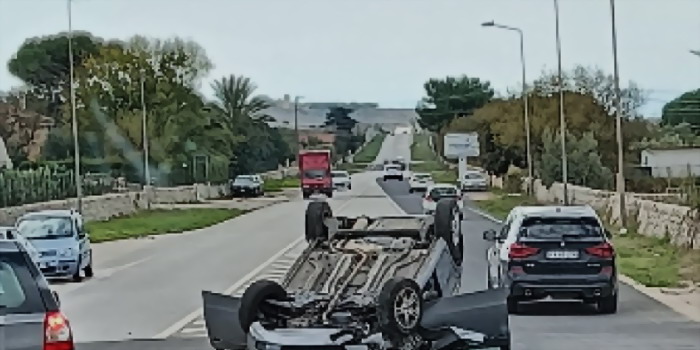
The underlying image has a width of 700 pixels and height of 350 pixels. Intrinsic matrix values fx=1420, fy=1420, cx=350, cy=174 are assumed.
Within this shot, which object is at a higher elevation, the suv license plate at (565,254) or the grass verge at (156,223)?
the suv license plate at (565,254)

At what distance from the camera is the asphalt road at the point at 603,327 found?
17078mm

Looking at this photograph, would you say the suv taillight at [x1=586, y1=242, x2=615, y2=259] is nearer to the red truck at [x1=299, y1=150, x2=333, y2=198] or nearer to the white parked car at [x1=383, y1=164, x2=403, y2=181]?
the red truck at [x1=299, y1=150, x2=333, y2=198]

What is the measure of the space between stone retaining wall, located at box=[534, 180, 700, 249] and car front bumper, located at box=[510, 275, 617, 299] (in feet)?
40.5

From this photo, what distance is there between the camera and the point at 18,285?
9250 millimetres

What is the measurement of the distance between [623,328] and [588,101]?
215 feet

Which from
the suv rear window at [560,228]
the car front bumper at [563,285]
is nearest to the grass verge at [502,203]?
the suv rear window at [560,228]

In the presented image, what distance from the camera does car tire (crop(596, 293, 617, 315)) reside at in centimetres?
2094

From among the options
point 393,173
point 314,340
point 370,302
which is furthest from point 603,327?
point 393,173

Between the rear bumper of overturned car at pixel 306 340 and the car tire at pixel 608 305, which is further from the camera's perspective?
the car tire at pixel 608 305

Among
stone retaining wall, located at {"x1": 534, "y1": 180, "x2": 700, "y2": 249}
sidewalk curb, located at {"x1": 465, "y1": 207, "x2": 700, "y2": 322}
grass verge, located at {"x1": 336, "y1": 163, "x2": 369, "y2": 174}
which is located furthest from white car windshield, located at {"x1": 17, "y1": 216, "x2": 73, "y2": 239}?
grass verge, located at {"x1": 336, "y1": 163, "x2": 369, "y2": 174}

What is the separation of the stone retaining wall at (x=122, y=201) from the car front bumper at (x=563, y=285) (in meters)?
26.1

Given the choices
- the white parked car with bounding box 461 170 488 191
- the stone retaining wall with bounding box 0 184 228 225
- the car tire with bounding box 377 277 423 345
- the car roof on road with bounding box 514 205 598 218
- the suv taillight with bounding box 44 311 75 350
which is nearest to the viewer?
the suv taillight with bounding box 44 311 75 350

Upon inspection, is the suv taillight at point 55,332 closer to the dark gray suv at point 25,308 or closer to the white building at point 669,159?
the dark gray suv at point 25,308

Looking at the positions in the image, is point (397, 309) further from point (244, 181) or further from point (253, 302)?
point (244, 181)
